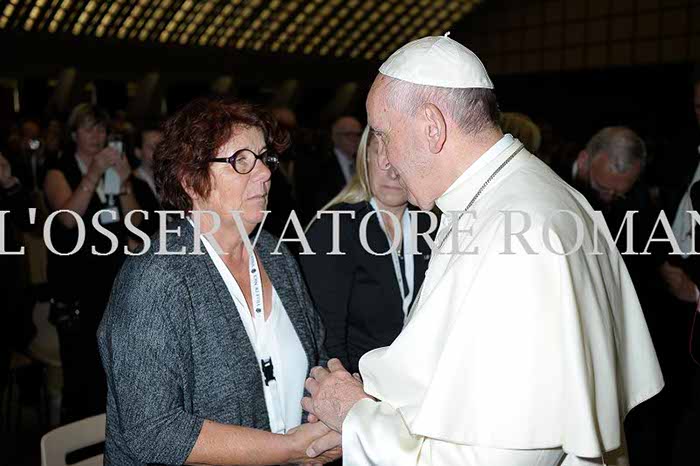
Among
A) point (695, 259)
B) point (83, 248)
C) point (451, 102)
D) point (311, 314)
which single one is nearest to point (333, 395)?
point (311, 314)

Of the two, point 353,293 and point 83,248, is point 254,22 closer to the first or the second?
point 83,248

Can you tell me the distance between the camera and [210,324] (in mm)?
2246

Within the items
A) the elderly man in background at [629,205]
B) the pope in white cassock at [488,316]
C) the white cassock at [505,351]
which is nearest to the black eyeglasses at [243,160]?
the pope in white cassock at [488,316]

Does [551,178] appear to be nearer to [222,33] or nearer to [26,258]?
[26,258]

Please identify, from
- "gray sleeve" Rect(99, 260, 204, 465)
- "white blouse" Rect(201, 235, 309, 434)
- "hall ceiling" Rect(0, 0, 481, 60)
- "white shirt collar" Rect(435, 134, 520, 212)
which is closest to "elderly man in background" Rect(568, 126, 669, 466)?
"white blouse" Rect(201, 235, 309, 434)

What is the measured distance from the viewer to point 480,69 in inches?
74.7

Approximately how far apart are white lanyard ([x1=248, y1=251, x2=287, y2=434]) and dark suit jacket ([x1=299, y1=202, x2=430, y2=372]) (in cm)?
69

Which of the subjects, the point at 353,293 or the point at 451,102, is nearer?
the point at 451,102

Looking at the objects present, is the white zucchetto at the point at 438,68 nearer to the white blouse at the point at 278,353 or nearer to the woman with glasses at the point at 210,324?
the woman with glasses at the point at 210,324

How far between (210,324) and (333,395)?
1.46ft

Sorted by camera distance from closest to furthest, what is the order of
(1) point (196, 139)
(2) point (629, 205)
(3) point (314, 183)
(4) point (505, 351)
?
1. (4) point (505, 351)
2. (1) point (196, 139)
3. (2) point (629, 205)
4. (3) point (314, 183)

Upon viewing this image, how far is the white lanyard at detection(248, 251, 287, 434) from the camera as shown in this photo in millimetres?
2375

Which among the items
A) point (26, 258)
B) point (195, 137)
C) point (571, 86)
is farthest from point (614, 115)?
point (195, 137)

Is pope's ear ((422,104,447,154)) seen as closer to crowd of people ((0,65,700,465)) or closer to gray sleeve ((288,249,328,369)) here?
crowd of people ((0,65,700,465))
